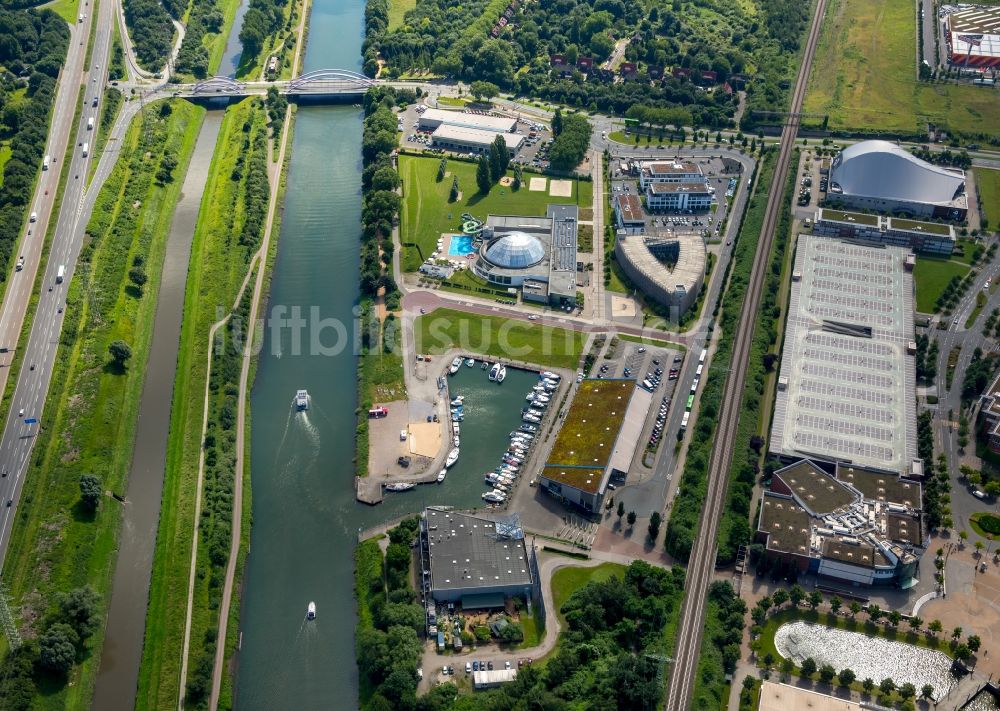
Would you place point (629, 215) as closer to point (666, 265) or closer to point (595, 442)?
point (666, 265)

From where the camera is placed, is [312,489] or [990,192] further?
[990,192]

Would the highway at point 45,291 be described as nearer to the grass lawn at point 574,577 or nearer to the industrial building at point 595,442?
the grass lawn at point 574,577

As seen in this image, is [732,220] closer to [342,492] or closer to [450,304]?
[450,304]

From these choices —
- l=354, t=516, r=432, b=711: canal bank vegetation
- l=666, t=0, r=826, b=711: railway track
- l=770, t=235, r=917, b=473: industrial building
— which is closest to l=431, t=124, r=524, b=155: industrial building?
l=666, t=0, r=826, b=711: railway track

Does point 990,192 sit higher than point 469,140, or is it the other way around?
point 469,140

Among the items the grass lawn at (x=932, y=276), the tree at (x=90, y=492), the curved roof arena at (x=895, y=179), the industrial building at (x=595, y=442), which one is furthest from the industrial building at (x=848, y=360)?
the tree at (x=90, y=492)

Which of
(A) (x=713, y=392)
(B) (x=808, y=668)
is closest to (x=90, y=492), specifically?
(A) (x=713, y=392)

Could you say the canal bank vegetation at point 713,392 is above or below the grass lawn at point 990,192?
below
